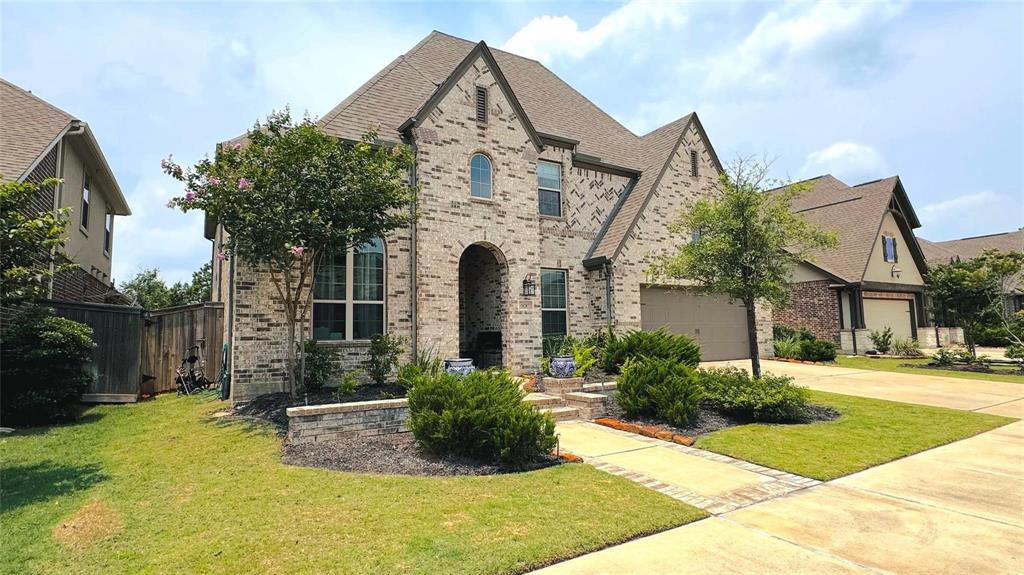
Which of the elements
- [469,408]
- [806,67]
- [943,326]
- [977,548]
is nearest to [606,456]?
[469,408]

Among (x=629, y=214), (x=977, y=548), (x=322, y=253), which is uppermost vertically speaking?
(x=629, y=214)

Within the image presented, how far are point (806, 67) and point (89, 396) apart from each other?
16063 mm

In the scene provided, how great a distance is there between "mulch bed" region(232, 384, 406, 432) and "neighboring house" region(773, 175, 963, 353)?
19.5 meters

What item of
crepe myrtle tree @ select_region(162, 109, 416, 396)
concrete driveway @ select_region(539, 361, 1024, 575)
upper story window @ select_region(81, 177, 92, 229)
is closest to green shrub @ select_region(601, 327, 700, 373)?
concrete driveway @ select_region(539, 361, 1024, 575)

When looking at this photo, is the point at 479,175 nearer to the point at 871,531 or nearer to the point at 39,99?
the point at 871,531

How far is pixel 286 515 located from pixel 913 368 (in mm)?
19660

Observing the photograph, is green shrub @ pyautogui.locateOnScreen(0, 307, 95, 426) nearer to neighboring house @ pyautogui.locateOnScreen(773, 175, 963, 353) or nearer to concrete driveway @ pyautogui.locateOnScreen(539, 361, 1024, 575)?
concrete driveway @ pyautogui.locateOnScreen(539, 361, 1024, 575)

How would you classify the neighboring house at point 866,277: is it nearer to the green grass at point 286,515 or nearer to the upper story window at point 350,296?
the upper story window at point 350,296

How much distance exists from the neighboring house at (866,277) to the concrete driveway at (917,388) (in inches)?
291

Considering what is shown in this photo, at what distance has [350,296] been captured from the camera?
37.2 feet

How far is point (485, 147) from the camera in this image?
1313 centimetres

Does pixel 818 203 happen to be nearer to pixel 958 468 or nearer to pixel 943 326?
pixel 943 326

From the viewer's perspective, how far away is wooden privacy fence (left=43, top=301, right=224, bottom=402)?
10492 mm

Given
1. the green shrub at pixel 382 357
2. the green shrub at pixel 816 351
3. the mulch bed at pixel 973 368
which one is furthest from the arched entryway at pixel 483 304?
the mulch bed at pixel 973 368
